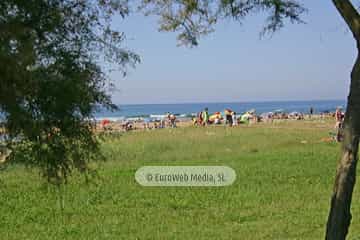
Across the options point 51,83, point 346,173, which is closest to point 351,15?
point 346,173

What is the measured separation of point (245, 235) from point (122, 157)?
35.9 feet

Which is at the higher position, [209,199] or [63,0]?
[63,0]

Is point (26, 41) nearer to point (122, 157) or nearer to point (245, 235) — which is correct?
point (245, 235)

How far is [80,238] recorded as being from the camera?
25.3ft

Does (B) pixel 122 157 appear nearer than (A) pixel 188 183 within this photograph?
No

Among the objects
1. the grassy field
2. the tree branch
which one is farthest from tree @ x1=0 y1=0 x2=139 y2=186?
the tree branch

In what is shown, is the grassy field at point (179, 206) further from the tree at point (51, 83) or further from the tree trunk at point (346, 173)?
the tree trunk at point (346, 173)

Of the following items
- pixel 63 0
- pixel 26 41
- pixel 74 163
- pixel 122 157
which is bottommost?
pixel 122 157

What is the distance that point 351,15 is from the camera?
17.3 ft

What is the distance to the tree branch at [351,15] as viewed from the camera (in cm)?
524

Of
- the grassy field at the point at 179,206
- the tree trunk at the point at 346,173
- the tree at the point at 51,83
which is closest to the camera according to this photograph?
the tree at the point at 51,83

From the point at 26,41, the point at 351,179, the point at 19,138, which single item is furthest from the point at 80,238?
the point at 26,41

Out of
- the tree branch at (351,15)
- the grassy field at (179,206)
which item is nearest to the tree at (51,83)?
the grassy field at (179,206)

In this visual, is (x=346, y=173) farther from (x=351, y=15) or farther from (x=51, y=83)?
(x=51, y=83)
